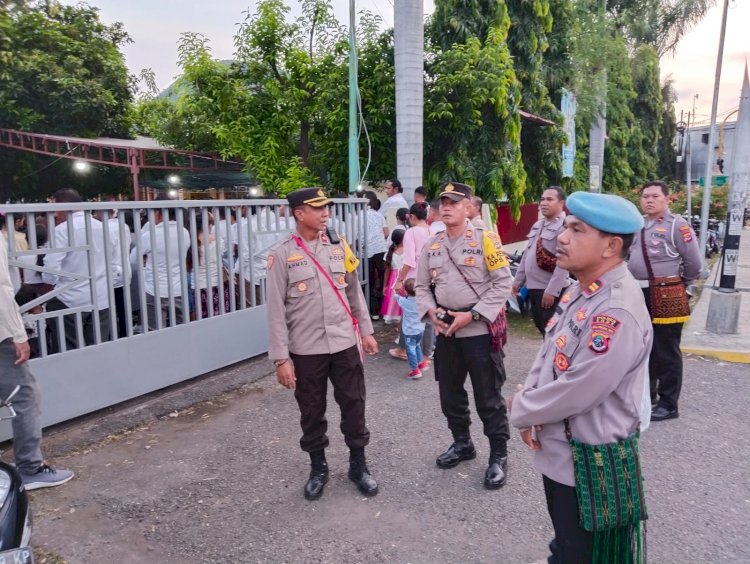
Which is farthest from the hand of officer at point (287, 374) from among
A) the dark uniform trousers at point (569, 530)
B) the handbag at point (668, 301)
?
the handbag at point (668, 301)

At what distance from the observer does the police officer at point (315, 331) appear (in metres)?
3.45

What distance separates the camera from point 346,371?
11.7 feet

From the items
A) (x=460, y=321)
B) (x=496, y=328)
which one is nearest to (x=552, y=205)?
(x=496, y=328)

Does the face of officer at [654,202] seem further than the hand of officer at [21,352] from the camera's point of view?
Yes

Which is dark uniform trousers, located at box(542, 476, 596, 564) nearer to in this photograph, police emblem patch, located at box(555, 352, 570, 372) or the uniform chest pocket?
police emblem patch, located at box(555, 352, 570, 372)

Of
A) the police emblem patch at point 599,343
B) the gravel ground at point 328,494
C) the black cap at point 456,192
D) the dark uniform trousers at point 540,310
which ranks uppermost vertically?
the black cap at point 456,192

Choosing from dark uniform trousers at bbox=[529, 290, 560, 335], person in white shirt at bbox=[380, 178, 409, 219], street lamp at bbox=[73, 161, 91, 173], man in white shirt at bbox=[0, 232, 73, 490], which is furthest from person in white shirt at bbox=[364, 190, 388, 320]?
street lamp at bbox=[73, 161, 91, 173]

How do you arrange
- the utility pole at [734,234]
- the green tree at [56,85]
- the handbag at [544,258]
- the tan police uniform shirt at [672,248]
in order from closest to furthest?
1. the tan police uniform shirt at [672,248]
2. the handbag at [544,258]
3. the utility pole at [734,234]
4. the green tree at [56,85]

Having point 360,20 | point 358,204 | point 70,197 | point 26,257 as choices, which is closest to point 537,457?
point 26,257

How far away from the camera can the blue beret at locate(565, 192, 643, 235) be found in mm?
1985

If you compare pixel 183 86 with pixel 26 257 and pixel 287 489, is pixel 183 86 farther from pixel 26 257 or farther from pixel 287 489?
pixel 287 489

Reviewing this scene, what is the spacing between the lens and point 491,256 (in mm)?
3664

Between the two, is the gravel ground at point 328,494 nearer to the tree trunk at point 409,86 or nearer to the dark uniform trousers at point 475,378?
the dark uniform trousers at point 475,378

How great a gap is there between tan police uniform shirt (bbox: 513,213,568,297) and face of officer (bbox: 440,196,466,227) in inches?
60.2
